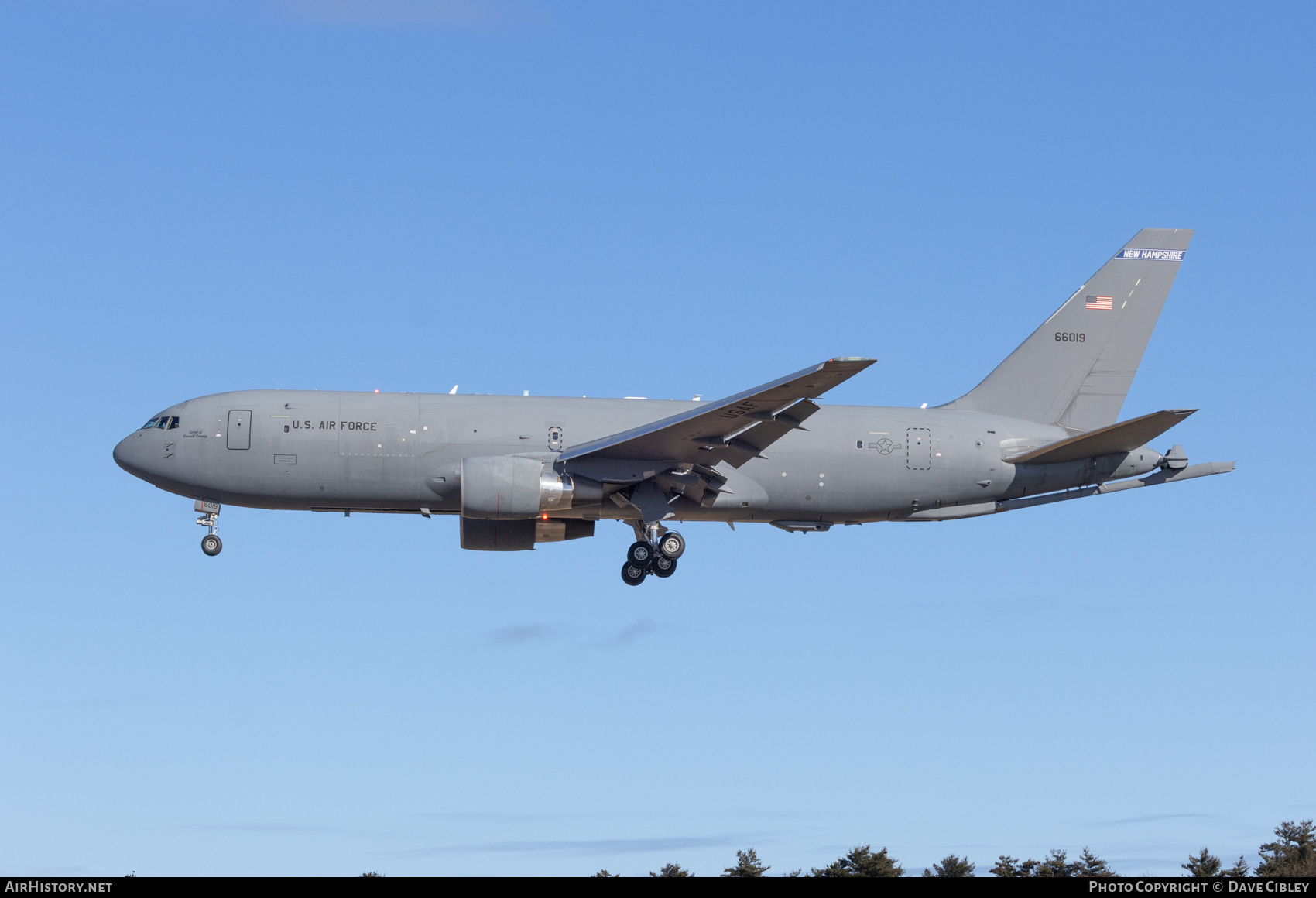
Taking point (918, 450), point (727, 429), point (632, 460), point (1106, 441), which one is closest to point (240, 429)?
point (632, 460)

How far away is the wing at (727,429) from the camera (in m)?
33.9

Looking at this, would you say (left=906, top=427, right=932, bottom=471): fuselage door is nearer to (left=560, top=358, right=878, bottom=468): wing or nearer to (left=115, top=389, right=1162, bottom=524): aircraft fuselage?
(left=115, top=389, right=1162, bottom=524): aircraft fuselage

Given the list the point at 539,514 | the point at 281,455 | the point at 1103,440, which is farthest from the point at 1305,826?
the point at 281,455

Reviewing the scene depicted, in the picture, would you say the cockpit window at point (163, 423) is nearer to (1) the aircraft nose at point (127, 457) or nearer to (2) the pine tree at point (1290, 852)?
(1) the aircraft nose at point (127, 457)

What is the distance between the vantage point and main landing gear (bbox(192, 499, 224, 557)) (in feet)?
126

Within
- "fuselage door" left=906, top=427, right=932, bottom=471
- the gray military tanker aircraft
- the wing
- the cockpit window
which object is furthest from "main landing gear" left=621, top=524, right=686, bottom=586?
the cockpit window

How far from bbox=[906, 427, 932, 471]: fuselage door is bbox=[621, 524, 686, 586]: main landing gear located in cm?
653

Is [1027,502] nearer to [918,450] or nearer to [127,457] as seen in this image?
[918,450]

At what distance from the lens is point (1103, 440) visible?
3891cm

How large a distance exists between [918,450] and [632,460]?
7911mm

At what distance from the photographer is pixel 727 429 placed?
3628 centimetres
